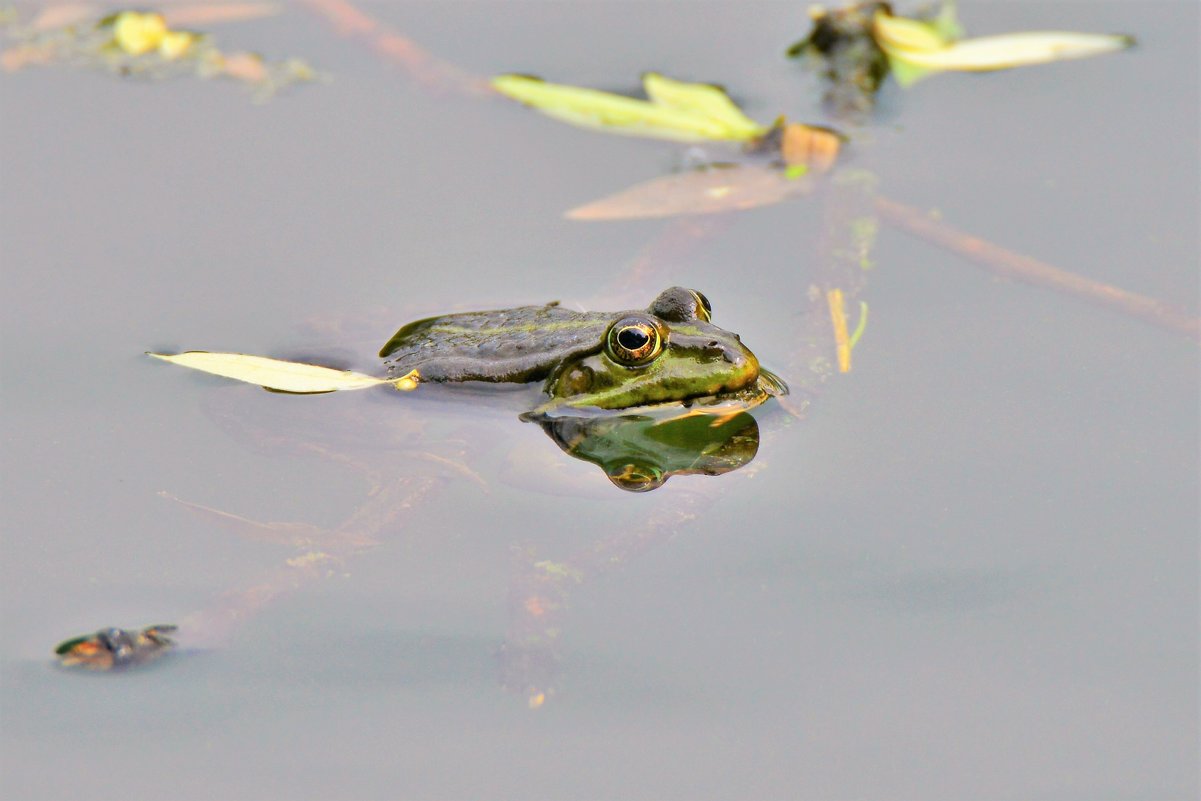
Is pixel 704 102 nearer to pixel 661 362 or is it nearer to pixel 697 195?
pixel 697 195

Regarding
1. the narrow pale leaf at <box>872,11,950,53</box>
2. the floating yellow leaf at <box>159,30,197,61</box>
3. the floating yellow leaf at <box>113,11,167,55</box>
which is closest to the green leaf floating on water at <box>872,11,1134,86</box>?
the narrow pale leaf at <box>872,11,950,53</box>

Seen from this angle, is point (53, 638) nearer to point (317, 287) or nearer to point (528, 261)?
point (317, 287)

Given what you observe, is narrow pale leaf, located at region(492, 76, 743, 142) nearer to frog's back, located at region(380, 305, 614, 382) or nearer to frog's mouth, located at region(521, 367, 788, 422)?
frog's back, located at region(380, 305, 614, 382)

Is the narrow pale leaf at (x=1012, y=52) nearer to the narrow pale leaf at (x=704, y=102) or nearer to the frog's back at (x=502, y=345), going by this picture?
the narrow pale leaf at (x=704, y=102)

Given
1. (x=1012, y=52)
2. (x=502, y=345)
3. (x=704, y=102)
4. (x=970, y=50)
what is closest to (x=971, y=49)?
(x=970, y=50)

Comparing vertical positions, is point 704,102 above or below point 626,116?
above
